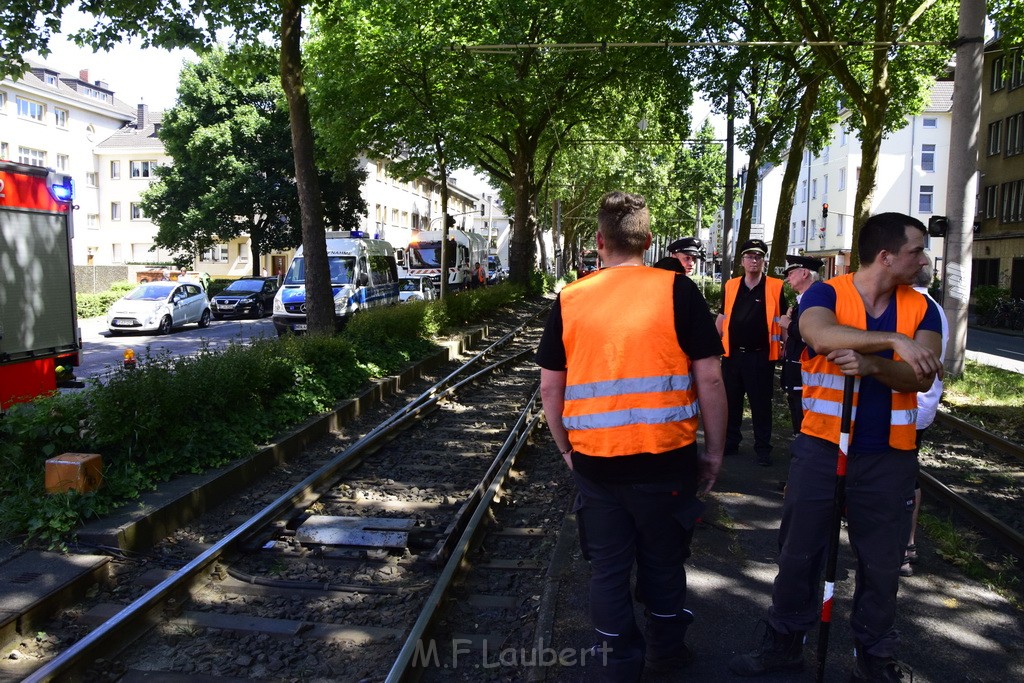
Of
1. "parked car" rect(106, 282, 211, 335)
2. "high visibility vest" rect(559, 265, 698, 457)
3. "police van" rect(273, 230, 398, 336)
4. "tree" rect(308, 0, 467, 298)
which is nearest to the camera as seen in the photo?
"high visibility vest" rect(559, 265, 698, 457)

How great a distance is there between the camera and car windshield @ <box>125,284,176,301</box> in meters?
27.5

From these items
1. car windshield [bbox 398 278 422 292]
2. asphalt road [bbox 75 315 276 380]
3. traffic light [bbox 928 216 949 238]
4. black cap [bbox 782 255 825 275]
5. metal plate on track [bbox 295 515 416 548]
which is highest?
traffic light [bbox 928 216 949 238]

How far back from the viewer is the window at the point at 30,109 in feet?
165

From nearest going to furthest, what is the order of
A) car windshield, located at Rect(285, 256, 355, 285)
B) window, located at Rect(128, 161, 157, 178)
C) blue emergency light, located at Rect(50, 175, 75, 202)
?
blue emergency light, located at Rect(50, 175, 75, 202)
car windshield, located at Rect(285, 256, 355, 285)
window, located at Rect(128, 161, 157, 178)

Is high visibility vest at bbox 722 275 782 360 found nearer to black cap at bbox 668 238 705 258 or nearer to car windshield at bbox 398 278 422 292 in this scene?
black cap at bbox 668 238 705 258

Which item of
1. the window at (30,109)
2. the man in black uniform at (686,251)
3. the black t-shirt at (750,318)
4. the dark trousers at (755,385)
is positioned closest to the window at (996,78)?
the black t-shirt at (750,318)

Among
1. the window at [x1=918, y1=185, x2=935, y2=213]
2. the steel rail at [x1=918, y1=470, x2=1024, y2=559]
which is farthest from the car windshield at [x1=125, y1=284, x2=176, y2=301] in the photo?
the window at [x1=918, y1=185, x2=935, y2=213]

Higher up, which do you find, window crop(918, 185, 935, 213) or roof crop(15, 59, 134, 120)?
roof crop(15, 59, 134, 120)

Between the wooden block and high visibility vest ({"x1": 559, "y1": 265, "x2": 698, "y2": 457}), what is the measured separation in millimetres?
4408

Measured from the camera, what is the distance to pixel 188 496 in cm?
673

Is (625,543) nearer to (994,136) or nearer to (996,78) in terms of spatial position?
(994,136)

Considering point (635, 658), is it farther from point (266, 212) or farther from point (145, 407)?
point (266, 212)

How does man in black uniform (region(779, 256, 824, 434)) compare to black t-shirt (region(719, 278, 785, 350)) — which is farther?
black t-shirt (region(719, 278, 785, 350))

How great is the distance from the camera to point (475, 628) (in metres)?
4.79
